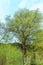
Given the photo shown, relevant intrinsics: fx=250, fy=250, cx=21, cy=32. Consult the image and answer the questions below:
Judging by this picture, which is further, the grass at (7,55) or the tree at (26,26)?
the tree at (26,26)

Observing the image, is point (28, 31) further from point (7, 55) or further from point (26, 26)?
point (7, 55)

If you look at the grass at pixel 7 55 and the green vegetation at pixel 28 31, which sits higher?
the green vegetation at pixel 28 31

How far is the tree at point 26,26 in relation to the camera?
25.8m

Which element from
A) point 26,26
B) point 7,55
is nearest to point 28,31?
point 26,26

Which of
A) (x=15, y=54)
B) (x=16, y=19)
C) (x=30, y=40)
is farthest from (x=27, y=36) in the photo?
(x=15, y=54)

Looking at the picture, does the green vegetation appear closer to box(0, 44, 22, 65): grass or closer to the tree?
the tree

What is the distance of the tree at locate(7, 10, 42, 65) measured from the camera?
2577 centimetres

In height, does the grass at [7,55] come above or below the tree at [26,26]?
below

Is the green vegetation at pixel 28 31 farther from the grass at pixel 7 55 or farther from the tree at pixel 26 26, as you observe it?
the grass at pixel 7 55

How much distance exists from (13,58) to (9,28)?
13.3 m

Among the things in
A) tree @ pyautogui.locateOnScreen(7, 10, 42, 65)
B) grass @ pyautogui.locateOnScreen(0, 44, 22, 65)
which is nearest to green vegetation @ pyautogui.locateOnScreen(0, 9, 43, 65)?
tree @ pyautogui.locateOnScreen(7, 10, 42, 65)

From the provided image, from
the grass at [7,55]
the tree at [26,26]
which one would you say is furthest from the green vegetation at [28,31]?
the grass at [7,55]

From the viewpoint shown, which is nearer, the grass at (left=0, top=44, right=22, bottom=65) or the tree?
the grass at (left=0, top=44, right=22, bottom=65)

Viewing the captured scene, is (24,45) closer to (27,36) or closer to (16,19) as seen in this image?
(27,36)
